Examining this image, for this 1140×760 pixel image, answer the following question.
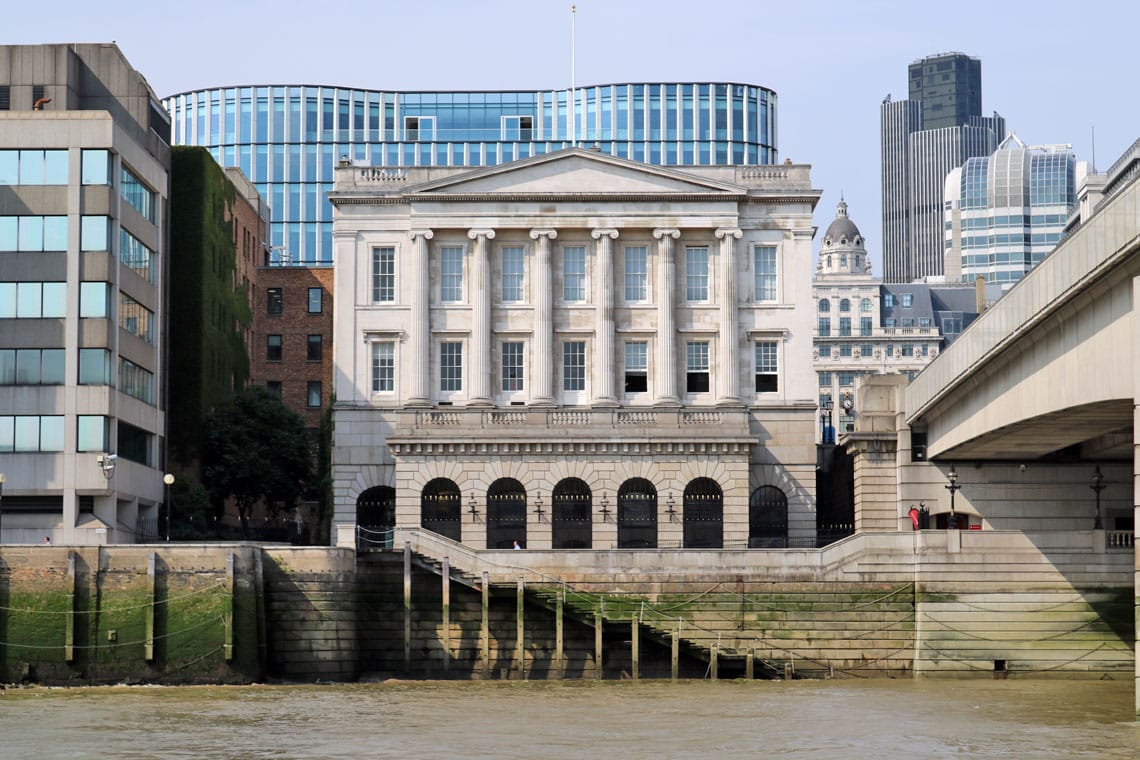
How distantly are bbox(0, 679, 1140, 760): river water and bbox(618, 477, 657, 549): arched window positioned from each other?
732 inches

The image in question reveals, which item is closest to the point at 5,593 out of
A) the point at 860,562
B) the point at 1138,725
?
the point at 860,562

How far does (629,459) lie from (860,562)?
55.2 feet

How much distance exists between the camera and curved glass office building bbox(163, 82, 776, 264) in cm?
17162

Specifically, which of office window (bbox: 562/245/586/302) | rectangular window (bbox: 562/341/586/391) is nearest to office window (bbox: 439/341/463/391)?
rectangular window (bbox: 562/341/586/391)

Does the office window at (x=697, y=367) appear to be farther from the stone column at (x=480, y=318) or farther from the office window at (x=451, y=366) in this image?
the office window at (x=451, y=366)

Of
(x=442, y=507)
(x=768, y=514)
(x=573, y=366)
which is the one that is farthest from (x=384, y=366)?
(x=768, y=514)

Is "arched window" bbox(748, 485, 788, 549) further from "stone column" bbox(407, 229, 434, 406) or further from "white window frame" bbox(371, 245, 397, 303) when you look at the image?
"white window frame" bbox(371, 245, 397, 303)

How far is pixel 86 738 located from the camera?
49.8 m

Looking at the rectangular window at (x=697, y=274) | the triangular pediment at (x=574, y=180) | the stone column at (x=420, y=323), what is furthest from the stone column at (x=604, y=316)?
the stone column at (x=420, y=323)

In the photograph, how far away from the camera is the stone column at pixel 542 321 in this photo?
89062mm

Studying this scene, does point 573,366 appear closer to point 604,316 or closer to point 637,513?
point 604,316

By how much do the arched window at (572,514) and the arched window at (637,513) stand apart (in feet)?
4.39

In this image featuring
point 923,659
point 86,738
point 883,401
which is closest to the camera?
point 86,738

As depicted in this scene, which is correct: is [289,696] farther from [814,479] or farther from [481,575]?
[814,479]
